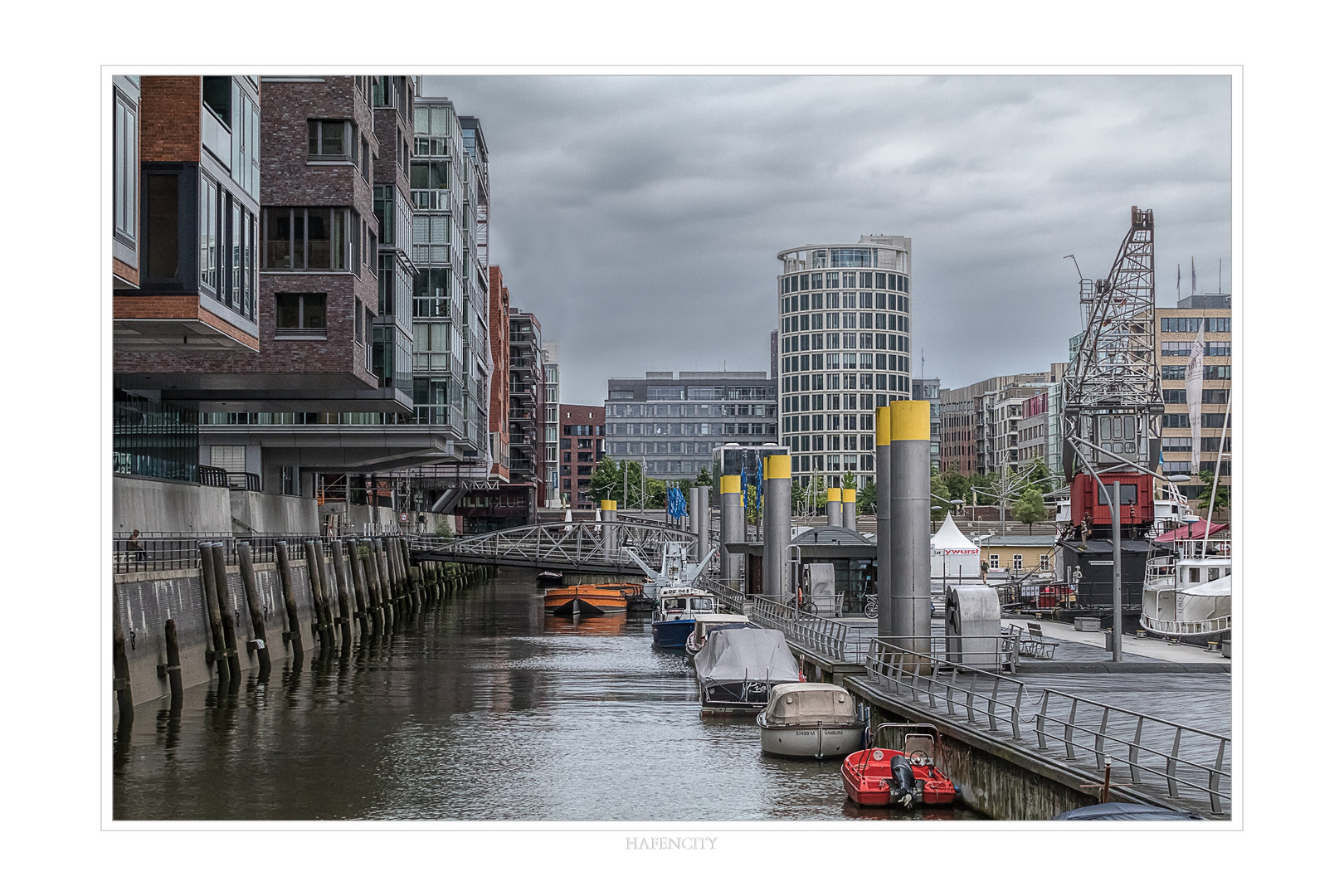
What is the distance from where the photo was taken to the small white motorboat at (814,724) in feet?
98.2

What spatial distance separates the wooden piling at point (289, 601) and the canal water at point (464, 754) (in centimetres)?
315

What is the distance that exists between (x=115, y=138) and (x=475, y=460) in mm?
77702

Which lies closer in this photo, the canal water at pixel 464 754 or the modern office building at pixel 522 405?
the canal water at pixel 464 754

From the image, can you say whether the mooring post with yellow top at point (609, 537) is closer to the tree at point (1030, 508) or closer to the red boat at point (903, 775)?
the tree at point (1030, 508)

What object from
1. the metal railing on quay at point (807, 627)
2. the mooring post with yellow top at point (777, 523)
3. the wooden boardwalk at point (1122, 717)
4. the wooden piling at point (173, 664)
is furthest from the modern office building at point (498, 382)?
the wooden boardwalk at point (1122, 717)

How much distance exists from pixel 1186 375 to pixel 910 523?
260ft

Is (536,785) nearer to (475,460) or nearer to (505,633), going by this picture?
(505,633)

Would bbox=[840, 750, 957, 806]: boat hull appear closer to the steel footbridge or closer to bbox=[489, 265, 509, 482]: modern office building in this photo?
the steel footbridge

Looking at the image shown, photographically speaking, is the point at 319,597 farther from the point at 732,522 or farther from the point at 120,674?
the point at 120,674

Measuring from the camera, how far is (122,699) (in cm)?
3544

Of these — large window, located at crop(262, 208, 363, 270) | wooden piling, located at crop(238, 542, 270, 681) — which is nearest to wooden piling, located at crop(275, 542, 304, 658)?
wooden piling, located at crop(238, 542, 270, 681)

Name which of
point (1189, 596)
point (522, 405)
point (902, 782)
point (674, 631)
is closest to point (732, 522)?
point (674, 631)

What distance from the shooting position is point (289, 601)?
57438 mm

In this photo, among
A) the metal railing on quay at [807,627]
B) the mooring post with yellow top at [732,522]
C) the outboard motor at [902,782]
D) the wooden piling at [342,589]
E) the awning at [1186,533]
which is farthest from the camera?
the mooring post with yellow top at [732,522]
